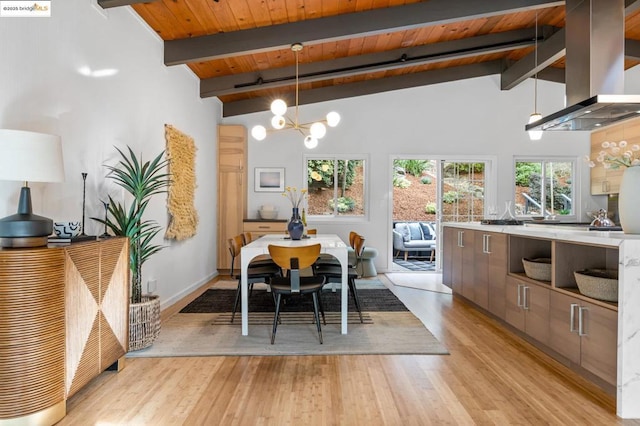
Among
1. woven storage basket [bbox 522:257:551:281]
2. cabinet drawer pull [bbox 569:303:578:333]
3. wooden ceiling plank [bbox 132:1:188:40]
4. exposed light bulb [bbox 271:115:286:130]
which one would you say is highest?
wooden ceiling plank [bbox 132:1:188:40]

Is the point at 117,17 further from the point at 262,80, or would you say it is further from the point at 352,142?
the point at 352,142

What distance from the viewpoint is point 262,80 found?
5.38m

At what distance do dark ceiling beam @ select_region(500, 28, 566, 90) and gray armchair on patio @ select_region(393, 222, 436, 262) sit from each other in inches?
126

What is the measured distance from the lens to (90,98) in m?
2.82

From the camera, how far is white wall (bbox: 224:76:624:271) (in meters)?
6.64

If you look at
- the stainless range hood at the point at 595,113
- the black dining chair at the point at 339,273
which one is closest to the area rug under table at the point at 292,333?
the black dining chair at the point at 339,273

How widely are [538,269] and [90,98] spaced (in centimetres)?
351

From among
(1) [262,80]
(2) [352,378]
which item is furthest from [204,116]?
(2) [352,378]

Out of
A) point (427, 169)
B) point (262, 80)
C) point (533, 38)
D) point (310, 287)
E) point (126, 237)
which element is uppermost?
point (533, 38)

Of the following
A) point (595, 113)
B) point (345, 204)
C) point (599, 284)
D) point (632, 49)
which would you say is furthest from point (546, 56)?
Answer: point (599, 284)

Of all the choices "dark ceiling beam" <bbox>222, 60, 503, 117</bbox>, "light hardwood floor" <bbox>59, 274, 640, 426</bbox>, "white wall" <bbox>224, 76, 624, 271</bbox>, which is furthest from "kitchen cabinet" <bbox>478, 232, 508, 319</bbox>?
"dark ceiling beam" <bbox>222, 60, 503, 117</bbox>

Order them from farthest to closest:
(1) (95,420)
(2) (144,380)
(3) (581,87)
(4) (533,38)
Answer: (4) (533,38) < (3) (581,87) < (2) (144,380) < (1) (95,420)

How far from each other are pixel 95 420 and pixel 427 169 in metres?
9.63

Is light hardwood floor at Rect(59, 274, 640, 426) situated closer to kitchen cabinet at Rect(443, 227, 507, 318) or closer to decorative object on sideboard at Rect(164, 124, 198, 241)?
kitchen cabinet at Rect(443, 227, 507, 318)
